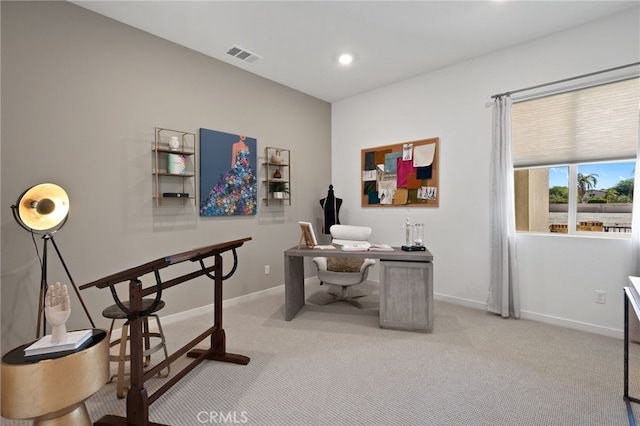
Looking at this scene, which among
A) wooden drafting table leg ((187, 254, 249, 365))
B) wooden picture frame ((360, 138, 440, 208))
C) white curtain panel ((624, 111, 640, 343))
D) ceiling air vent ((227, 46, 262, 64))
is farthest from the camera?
wooden picture frame ((360, 138, 440, 208))

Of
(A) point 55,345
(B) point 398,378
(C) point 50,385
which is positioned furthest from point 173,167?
(B) point 398,378

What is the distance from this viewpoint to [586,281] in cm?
295

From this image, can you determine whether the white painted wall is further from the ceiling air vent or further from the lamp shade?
the lamp shade

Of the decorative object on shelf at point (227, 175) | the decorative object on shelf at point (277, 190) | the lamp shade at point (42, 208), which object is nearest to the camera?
the lamp shade at point (42, 208)

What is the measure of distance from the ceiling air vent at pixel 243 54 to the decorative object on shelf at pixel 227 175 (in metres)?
0.91

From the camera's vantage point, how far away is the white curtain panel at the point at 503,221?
129 inches

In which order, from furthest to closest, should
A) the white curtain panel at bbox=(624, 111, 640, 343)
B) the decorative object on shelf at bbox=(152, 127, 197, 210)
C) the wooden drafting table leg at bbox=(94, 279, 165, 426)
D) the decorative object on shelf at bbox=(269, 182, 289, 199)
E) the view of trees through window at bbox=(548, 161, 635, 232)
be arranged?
the decorative object on shelf at bbox=(269, 182, 289, 199)
the decorative object on shelf at bbox=(152, 127, 197, 210)
the view of trees through window at bbox=(548, 161, 635, 232)
the white curtain panel at bbox=(624, 111, 640, 343)
the wooden drafting table leg at bbox=(94, 279, 165, 426)

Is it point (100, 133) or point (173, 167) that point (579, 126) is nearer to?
point (173, 167)

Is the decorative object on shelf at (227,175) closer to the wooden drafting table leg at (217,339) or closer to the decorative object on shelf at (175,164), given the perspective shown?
the decorative object on shelf at (175,164)

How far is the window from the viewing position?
2.79 meters

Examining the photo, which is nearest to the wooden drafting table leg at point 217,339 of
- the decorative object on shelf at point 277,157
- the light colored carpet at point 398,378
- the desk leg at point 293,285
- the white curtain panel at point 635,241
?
the light colored carpet at point 398,378

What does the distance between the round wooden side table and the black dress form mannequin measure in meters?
3.52

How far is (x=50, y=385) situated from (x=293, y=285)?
223cm

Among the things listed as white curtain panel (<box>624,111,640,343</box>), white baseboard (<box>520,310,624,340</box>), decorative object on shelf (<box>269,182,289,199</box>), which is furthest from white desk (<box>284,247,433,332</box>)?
white curtain panel (<box>624,111,640,343</box>)
